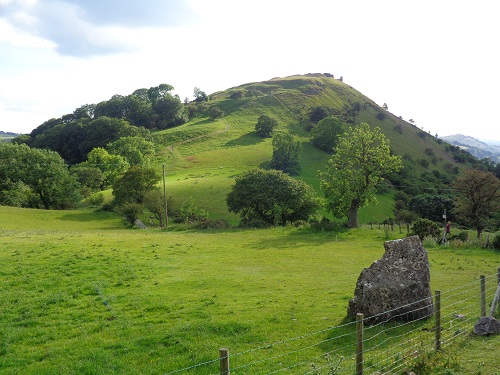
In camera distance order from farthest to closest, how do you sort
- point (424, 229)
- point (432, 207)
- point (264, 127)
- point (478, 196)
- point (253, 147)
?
point (264, 127) < point (253, 147) < point (432, 207) < point (478, 196) < point (424, 229)

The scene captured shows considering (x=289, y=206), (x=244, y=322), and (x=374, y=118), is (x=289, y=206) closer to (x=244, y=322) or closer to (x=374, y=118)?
(x=244, y=322)

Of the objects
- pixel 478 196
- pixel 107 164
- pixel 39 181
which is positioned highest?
pixel 107 164

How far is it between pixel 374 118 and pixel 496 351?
550 feet

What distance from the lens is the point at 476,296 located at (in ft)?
58.9

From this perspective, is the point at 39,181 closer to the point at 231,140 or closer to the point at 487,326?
the point at 231,140

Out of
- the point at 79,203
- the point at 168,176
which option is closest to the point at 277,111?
the point at 168,176

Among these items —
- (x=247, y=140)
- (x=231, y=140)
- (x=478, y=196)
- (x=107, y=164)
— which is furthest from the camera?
(x=247, y=140)

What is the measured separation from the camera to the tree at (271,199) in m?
54.5

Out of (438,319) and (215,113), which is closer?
(438,319)

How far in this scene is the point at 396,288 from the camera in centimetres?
1523

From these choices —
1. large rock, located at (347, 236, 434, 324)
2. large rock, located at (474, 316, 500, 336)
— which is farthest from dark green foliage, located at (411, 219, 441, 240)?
large rock, located at (474, 316, 500, 336)

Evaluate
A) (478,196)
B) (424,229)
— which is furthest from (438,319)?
(478,196)

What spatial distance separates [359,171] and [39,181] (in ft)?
195

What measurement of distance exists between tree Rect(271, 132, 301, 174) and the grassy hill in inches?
134
